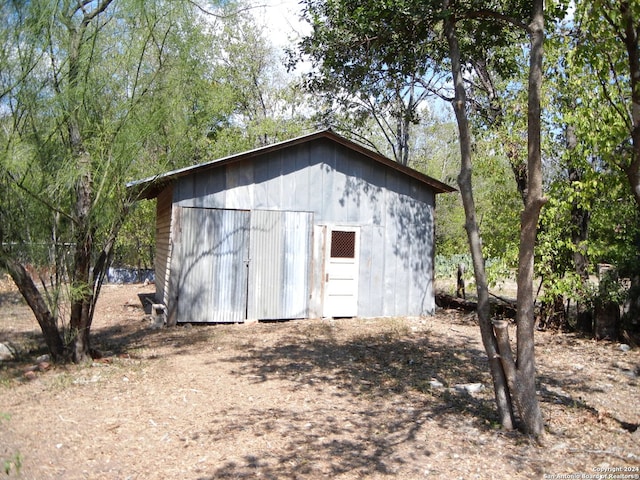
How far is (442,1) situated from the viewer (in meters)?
5.56

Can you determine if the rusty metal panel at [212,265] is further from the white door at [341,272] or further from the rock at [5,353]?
the rock at [5,353]

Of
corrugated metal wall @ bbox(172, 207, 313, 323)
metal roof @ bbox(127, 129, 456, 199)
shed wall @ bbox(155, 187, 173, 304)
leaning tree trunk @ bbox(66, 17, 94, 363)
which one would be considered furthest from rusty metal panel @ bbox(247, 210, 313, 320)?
leaning tree trunk @ bbox(66, 17, 94, 363)

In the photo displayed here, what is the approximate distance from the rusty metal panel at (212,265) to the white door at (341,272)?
6.07 ft

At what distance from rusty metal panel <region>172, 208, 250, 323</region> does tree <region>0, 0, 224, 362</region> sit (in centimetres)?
323

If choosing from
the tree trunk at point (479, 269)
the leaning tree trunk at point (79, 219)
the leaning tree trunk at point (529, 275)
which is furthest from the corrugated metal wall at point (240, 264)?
the leaning tree trunk at point (529, 275)

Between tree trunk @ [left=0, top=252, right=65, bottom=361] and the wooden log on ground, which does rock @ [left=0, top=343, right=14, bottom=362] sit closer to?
tree trunk @ [left=0, top=252, right=65, bottom=361]

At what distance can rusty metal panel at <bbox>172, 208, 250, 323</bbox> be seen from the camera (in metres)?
10.5

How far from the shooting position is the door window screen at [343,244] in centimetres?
1170

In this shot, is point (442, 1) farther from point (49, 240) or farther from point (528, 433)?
point (49, 240)

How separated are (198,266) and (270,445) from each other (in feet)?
21.5

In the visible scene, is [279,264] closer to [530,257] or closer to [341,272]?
[341,272]

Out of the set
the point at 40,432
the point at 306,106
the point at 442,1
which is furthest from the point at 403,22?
the point at 306,106

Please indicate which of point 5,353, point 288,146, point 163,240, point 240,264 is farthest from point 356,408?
point 163,240

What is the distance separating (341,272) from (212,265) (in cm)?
286
